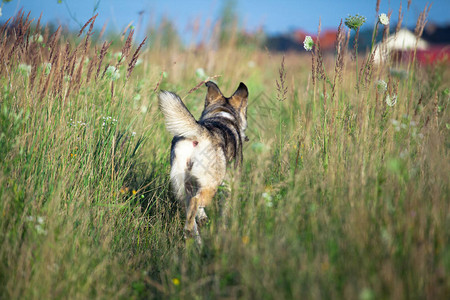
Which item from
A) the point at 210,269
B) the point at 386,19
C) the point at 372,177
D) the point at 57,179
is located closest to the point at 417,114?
the point at 386,19

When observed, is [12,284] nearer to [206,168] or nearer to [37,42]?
[206,168]

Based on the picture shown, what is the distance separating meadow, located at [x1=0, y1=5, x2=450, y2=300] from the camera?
1.73m

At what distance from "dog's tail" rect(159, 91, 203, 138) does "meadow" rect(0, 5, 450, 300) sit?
0.62 meters

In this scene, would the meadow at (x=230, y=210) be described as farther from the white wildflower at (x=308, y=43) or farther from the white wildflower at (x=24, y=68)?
the white wildflower at (x=308, y=43)

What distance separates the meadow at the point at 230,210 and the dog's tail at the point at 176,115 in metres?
0.62

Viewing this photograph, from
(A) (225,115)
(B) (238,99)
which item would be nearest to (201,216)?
(A) (225,115)

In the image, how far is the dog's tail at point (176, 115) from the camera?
8.77 ft

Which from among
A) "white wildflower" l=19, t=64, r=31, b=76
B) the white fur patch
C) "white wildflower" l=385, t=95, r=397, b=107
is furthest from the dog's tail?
"white wildflower" l=385, t=95, r=397, b=107

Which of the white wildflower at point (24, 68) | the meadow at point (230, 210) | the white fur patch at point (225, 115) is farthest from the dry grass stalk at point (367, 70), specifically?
the white wildflower at point (24, 68)

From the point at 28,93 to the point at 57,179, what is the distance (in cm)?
75

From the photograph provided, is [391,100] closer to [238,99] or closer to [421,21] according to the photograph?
[421,21]

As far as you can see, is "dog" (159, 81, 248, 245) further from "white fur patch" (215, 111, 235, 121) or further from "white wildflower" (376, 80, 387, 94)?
"white wildflower" (376, 80, 387, 94)

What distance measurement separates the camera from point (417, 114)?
3039 mm

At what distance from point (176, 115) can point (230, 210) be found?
0.82 metres
